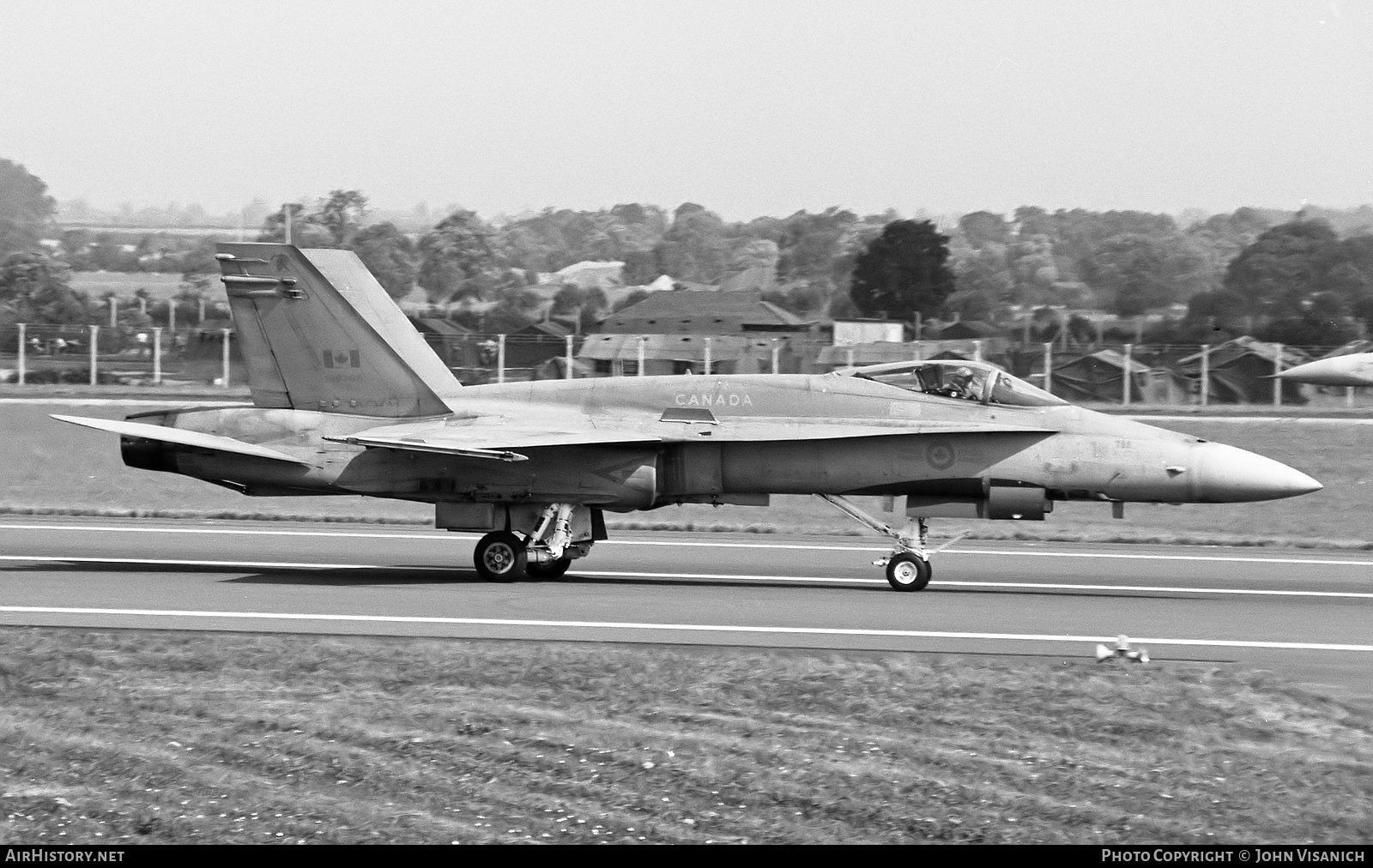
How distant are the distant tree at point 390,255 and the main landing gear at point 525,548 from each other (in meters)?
37.6

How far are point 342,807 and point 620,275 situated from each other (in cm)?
6740

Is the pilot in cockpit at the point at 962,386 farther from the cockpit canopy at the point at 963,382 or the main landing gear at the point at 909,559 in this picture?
the main landing gear at the point at 909,559

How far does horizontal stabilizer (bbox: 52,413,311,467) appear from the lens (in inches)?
584

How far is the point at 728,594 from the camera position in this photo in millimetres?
14164

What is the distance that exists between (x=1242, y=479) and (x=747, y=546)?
22.6 feet

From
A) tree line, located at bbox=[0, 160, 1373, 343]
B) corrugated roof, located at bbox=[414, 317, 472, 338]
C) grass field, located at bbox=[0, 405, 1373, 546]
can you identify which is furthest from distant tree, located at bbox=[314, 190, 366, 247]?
grass field, located at bbox=[0, 405, 1373, 546]

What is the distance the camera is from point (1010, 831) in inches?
278

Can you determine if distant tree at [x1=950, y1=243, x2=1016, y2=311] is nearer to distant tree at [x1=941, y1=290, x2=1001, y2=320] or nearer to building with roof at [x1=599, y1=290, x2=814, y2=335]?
distant tree at [x1=941, y1=290, x2=1001, y2=320]

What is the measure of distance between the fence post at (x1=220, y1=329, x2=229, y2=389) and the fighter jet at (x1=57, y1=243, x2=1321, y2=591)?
16659 millimetres

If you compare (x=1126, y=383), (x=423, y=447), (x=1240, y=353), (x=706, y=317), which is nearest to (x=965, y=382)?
(x=423, y=447)

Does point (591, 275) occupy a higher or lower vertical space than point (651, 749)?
higher

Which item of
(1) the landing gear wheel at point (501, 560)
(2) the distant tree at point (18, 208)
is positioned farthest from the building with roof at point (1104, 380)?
(2) the distant tree at point (18, 208)

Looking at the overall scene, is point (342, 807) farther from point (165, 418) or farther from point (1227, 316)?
point (1227, 316)

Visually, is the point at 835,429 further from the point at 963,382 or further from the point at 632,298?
the point at 632,298
